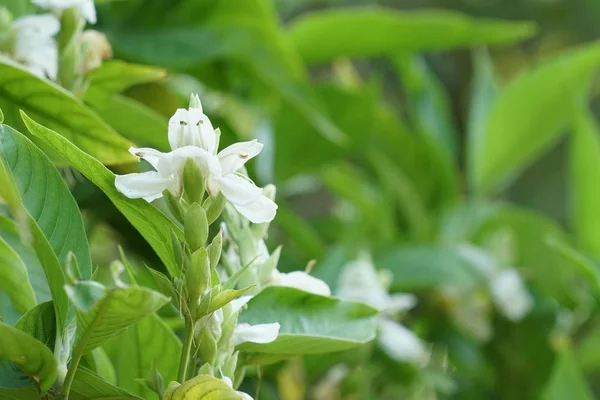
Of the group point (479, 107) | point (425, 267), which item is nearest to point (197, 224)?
point (425, 267)

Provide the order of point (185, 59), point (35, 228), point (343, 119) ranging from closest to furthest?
point (35, 228) → point (185, 59) → point (343, 119)

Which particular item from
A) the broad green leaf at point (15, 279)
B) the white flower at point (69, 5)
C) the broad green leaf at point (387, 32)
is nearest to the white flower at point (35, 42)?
the white flower at point (69, 5)

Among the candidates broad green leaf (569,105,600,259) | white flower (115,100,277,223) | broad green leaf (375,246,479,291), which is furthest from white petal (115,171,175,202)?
Answer: broad green leaf (569,105,600,259)

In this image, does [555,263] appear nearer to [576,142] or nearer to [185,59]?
[576,142]

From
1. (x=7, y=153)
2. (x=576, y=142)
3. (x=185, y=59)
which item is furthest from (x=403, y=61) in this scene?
(x=7, y=153)

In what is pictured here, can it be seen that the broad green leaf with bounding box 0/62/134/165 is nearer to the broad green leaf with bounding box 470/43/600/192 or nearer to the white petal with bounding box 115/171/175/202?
the white petal with bounding box 115/171/175/202

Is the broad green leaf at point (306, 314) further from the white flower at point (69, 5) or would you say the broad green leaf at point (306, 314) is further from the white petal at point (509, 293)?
the white petal at point (509, 293)

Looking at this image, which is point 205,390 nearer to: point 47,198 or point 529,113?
point 47,198
